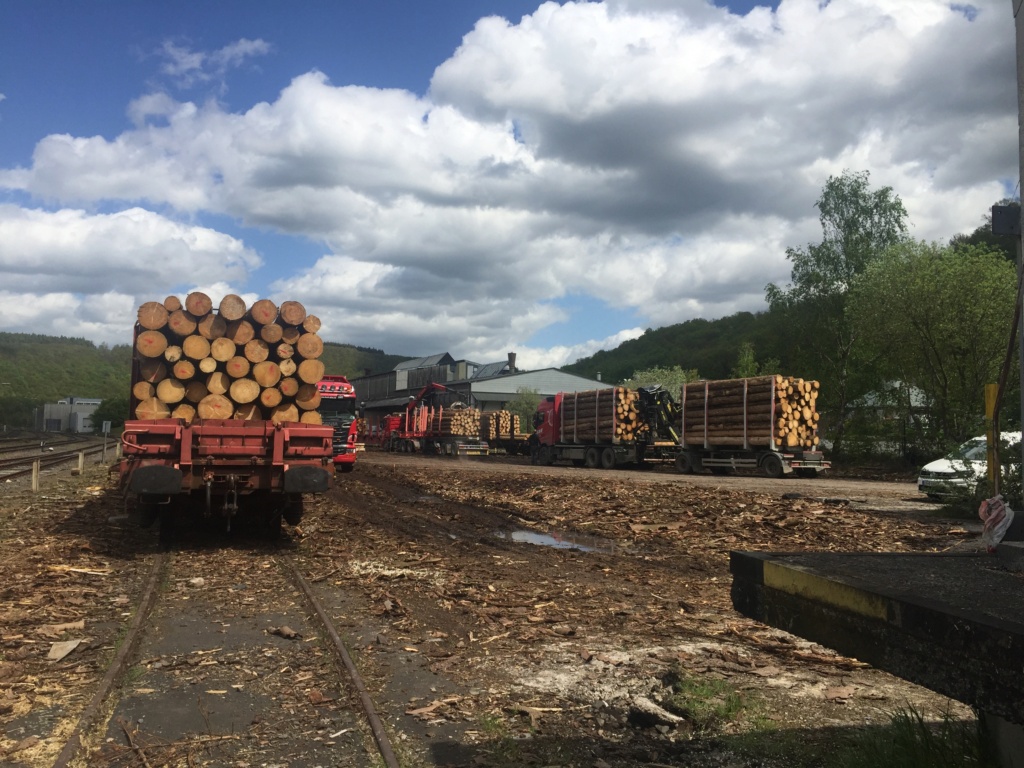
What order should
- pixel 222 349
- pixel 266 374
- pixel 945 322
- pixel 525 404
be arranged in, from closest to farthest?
pixel 222 349 < pixel 266 374 < pixel 945 322 < pixel 525 404

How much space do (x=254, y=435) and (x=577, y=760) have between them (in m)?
6.81

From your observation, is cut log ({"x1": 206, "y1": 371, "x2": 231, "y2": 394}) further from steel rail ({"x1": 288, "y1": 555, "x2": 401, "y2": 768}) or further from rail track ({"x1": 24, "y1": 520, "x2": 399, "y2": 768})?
steel rail ({"x1": 288, "y1": 555, "x2": 401, "y2": 768})

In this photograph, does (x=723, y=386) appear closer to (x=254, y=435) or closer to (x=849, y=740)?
(x=254, y=435)

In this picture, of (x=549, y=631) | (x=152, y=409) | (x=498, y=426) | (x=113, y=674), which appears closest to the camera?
(x=113, y=674)

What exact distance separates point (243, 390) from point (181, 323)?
1118mm

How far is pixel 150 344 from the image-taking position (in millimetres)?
10117

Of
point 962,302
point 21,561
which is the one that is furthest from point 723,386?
point 21,561

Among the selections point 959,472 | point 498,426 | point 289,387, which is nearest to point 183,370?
point 289,387

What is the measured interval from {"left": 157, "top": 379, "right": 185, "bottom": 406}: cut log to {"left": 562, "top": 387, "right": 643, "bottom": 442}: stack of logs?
23107 mm

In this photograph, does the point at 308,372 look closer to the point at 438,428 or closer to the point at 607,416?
the point at 607,416

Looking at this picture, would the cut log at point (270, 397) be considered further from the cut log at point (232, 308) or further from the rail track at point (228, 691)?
the rail track at point (228, 691)

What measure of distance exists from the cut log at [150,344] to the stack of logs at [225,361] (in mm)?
12

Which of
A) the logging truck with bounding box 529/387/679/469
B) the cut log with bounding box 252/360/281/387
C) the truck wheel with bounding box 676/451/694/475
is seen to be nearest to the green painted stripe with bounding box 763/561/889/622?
the cut log with bounding box 252/360/281/387

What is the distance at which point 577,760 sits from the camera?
13.1ft
